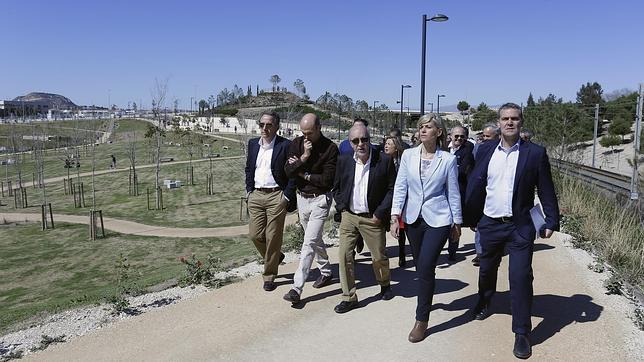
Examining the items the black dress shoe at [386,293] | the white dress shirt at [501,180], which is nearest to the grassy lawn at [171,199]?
the black dress shoe at [386,293]

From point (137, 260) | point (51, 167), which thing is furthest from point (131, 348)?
point (51, 167)

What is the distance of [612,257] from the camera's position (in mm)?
6758

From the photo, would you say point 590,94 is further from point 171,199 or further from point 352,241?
point 352,241

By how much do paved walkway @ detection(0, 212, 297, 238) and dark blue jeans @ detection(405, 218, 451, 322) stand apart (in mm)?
11162

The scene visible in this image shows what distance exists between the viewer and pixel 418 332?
432cm

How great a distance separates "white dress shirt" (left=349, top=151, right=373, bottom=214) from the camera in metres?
4.88

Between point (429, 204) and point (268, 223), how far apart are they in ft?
6.88

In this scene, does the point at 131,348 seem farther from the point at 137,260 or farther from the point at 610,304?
the point at 137,260

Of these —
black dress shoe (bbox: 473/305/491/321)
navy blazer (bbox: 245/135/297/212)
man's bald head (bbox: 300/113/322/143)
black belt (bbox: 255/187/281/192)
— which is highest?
man's bald head (bbox: 300/113/322/143)

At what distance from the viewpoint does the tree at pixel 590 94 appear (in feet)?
212

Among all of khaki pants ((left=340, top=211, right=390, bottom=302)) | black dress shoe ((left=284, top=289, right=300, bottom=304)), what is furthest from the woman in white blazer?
black dress shoe ((left=284, top=289, right=300, bottom=304))

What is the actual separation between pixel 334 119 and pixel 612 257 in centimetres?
5916

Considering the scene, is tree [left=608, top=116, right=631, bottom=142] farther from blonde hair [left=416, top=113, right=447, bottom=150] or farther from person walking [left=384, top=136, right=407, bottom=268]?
blonde hair [left=416, top=113, right=447, bottom=150]

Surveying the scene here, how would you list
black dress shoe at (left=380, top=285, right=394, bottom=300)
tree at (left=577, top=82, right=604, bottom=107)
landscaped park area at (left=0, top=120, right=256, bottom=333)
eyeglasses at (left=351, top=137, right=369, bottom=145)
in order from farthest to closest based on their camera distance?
1. tree at (left=577, top=82, right=604, bottom=107)
2. landscaped park area at (left=0, top=120, right=256, bottom=333)
3. black dress shoe at (left=380, top=285, right=394, bottom=300)
4. eyeglasses at (left=351, top=137, right=369, bottom=145)
